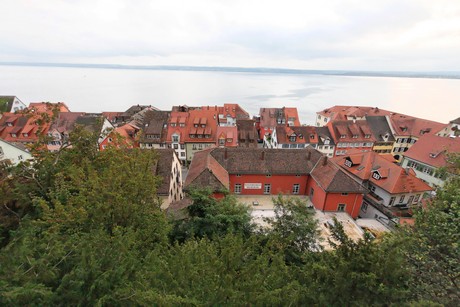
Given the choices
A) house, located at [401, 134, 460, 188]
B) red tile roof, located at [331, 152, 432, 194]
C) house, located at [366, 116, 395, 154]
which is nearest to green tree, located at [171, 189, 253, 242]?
red tile roof, located at [331, 152, 432, 194]

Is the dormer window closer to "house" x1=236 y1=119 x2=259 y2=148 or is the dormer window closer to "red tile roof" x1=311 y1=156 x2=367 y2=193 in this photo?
"red tile roof" x1=311 y1=156 x2=367 y2=193

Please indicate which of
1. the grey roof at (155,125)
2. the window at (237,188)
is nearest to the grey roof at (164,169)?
the window at (237,188)

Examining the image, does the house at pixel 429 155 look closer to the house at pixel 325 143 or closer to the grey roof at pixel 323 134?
the house at pixel 325 143

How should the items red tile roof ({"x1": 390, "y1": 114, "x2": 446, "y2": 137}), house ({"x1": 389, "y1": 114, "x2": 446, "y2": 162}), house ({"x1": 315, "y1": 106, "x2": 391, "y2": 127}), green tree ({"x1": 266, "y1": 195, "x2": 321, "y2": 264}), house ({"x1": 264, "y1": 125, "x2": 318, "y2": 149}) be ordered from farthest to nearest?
house ({"x1": 315, "y1": 106, "x2": 391, "y2": 127})
house ({"x1": 389, "y1": 114, "x2": 446, "y2": 162})
red tile roof ({"x1": 390, "y1": 114, "x2": 446, "y2": 137})
house ({"x1": 264, "y1": 125, "x2": 318, "y2": 149})
green tree ({"x1": 266, "y1": 195, "x2": 321, "y2": 264})

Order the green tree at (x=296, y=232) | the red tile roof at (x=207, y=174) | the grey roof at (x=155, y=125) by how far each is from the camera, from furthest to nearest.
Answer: the grey roof at (x=155, y=125) < the red tile roof at (x=207, y=174) < the green tree at (x=296, y=232)

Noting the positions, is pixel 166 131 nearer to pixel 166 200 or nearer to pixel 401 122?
pixel 166 200

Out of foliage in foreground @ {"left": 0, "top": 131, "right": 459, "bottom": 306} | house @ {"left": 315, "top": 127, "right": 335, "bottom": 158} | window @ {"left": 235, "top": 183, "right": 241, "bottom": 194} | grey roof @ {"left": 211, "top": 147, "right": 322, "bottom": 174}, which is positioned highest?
foliage in foreground @ {"left": 0, "top": 131, "right": 459, "bottom": 306}

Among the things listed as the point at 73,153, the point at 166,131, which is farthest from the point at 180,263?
the point at 166,131
